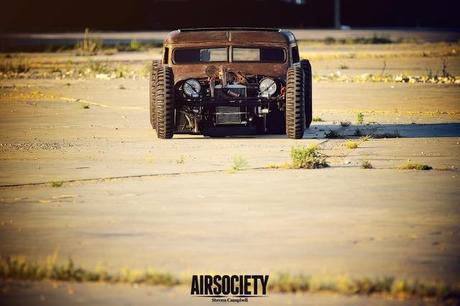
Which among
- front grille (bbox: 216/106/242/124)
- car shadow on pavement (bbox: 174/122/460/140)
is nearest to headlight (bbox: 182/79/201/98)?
front grille (bbox: 216/106/242/124)

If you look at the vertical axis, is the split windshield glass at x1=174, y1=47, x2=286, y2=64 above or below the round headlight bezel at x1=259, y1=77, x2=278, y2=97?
above

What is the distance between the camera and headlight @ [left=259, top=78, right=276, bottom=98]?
2139 cm

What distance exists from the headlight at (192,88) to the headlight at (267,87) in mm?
931

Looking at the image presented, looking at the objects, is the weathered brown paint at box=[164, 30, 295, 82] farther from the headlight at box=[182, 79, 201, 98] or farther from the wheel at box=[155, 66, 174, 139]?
the wheel at box=[155, 66, 174, 139]

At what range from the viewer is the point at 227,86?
2123 centimetres

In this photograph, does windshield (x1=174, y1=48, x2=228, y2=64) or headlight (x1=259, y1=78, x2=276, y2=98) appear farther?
windshield (x1=174, y1=48, x2=228, y2=64)

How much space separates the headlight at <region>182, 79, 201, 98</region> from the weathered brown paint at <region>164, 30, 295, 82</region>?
18 cm

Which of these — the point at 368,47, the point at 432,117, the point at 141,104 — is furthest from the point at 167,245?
the point at 368,47

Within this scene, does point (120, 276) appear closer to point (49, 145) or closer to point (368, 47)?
point (49, 145)

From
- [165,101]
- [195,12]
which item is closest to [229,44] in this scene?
[165,101]

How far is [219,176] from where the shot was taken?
16719mm

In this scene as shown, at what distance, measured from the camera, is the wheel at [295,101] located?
2086 cm

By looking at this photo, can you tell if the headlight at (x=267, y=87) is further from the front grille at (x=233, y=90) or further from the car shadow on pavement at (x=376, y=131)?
the car shadow on pavement at (x=376, y=131)

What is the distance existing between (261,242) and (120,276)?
1.94 meters
